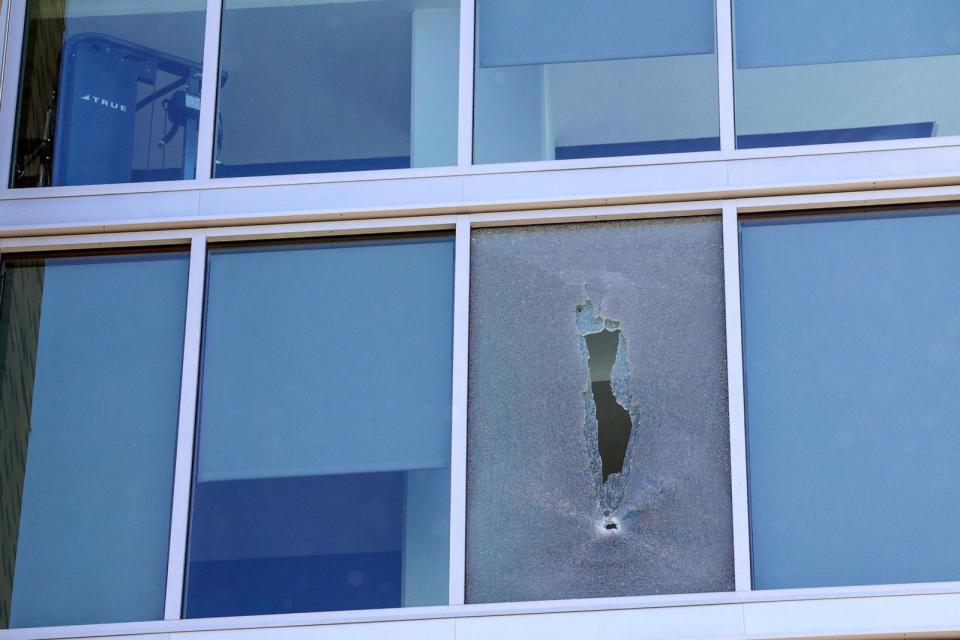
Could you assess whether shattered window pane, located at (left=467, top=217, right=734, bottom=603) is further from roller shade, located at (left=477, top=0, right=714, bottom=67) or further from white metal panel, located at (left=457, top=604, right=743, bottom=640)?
roller shade, located at (left=477, top=0, right=714, bottom=67)

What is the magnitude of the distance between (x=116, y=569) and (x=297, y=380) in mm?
1181

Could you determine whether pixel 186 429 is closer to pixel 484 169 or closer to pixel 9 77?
pixel 484 169

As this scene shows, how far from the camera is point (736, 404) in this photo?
6.14m

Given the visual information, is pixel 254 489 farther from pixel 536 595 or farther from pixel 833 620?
pixel 833 620

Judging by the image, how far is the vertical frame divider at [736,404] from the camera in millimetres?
5945

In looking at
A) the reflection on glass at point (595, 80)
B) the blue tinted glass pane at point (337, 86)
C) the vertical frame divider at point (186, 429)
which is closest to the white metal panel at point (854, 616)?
the reflection on glass at point (595, 80)

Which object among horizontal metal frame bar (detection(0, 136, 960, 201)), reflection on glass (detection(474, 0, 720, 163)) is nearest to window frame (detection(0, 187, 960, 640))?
horizontal metal frame bar (detection(0, 136, 960, 201))

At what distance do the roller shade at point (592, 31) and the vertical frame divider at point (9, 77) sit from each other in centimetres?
240

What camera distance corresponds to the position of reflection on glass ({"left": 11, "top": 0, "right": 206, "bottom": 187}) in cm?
693

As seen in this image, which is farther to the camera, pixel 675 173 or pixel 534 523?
pixel 675 173

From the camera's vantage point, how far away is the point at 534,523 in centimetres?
613

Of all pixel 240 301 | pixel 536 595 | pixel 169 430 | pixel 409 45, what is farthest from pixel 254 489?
pixel 409 45

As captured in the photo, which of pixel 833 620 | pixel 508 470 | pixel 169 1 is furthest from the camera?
pixel 169 1

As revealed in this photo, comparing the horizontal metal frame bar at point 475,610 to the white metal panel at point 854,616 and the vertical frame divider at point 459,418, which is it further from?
the vertical frame divider at point 459,418
